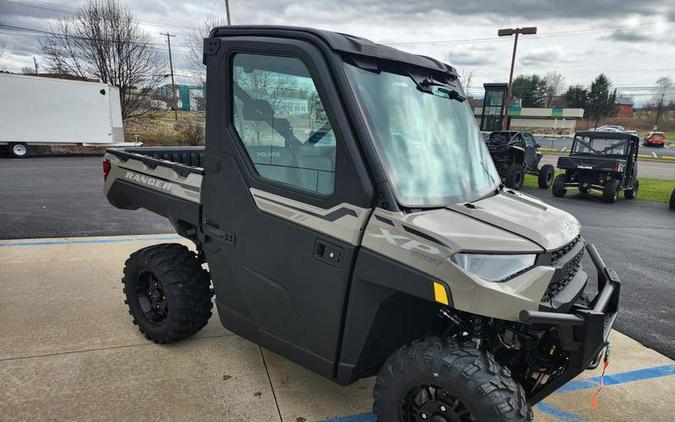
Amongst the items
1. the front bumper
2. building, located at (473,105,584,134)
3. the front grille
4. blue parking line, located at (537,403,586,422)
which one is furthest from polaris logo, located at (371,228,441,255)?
building, located at (473,105,584,134)

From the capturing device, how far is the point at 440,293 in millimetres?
2033

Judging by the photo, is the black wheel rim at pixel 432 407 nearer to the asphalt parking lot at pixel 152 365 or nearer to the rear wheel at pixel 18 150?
the asphalt parking lot at pixel 152 365

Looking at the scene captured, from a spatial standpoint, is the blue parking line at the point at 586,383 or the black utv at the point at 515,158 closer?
the blue parking line at the point at 586,383

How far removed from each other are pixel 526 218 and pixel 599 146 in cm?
1362

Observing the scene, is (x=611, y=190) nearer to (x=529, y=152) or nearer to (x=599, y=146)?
(x=599, y=146)

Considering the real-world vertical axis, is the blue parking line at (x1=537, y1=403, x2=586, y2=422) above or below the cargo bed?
below

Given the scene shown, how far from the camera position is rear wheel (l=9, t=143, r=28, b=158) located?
1767 cm

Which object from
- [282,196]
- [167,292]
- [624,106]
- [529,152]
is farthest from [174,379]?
[624,106]

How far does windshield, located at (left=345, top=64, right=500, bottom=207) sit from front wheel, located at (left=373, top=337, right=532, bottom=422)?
0.75m

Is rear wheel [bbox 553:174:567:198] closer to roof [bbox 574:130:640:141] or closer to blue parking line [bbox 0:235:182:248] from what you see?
roof [bbox 574:130:640:141]

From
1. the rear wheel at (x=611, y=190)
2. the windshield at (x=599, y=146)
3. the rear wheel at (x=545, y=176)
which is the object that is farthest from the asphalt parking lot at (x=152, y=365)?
the rear wheel at (x=545, y=176)

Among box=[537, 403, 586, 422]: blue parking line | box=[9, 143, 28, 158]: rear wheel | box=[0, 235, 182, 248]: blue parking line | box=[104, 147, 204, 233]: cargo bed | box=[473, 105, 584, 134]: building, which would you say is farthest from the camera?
box=[473, 105, 584, 134]: building

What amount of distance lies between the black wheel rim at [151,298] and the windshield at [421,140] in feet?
7.17

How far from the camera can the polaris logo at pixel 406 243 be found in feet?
6.71
